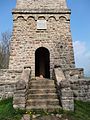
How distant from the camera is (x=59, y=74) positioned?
32.3 ft

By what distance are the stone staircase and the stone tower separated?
2.65 meters

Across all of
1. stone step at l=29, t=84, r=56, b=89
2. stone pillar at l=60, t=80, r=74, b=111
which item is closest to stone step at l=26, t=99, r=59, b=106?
stone pillar at l=60, t=80, r=74, b=111

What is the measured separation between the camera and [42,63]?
50.6ft

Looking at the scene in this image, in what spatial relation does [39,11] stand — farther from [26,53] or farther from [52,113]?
[52,113]

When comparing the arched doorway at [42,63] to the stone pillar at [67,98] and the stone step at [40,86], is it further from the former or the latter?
the stone pillar at [67,98]

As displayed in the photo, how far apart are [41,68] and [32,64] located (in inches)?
114

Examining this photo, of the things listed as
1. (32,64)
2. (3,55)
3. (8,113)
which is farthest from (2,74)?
(3,55)

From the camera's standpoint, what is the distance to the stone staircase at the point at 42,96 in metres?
7.96

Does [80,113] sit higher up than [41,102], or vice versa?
[41,102]

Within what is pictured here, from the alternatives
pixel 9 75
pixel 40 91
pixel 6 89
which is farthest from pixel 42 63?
pixel 40 91

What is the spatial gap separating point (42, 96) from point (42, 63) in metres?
6.94

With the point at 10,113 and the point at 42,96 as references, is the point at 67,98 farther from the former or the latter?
the point at 10,113

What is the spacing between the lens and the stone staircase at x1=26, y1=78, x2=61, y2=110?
7.96 m

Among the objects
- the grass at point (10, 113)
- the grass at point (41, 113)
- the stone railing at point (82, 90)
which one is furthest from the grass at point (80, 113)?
the grass at point (10, 113)
